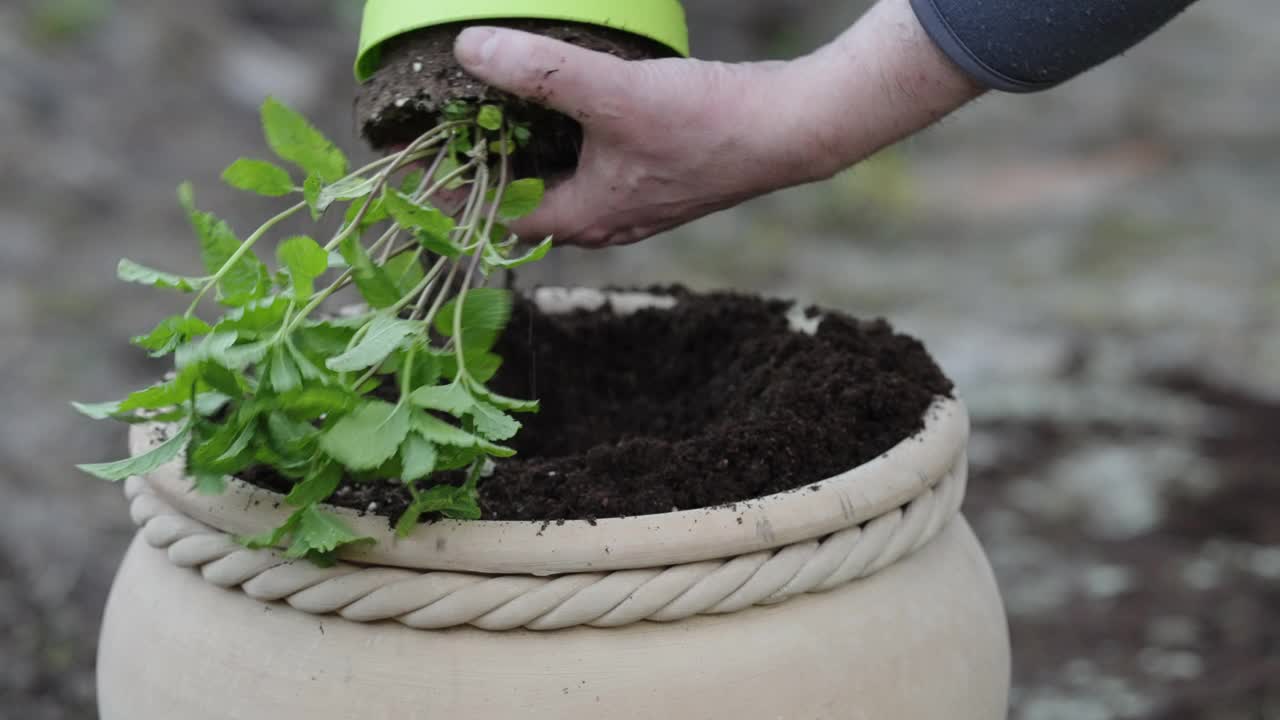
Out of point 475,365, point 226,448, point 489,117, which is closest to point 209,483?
point 226,448

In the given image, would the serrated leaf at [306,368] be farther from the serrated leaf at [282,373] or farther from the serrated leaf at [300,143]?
the serrated leaf at [300,143]

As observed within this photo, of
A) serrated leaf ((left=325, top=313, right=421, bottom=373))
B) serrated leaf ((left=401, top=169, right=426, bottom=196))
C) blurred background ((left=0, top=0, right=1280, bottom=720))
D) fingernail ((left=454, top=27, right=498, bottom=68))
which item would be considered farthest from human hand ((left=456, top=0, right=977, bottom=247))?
blurred background ((left=0, top=0, right=1280, bottom=720))

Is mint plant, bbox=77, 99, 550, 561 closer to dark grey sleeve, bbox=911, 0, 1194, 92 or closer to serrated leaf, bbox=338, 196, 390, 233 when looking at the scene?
serrated leaf, bbox=338, 196, 390, 233

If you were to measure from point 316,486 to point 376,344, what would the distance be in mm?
143

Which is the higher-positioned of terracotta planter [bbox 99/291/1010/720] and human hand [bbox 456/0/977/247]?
human hand [bbox 456/0/977/247]

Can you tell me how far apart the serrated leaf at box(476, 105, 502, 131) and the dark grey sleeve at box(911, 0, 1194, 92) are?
17.1 inches

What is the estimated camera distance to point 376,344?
1.04 m

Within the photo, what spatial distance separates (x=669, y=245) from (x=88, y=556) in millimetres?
2813

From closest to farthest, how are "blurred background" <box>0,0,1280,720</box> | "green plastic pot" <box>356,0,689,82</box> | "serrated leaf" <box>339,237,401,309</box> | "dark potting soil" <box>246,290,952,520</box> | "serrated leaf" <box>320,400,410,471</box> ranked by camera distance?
"serrated leaf" <box>320,400,410,471</box>
"serrated leaf" <box>339,237,401,309</box>
"dark potting soil" <box>246,290,952,520</box>
"green plastic pot" <box>356,0,689,82</box>
"blurred background" <box>0,0,1280,720</box>

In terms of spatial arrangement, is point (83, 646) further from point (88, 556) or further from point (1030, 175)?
point (1030, 175)

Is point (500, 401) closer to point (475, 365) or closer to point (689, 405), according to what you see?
point (475, 365)

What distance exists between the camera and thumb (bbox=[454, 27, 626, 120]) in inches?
49.6

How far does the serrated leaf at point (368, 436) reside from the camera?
100 cm

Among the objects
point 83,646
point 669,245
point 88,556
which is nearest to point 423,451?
point 83,646
